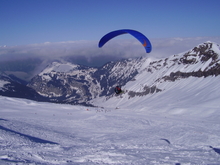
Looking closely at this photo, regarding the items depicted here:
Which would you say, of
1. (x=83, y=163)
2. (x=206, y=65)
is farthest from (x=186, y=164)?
(x=206, y=65)

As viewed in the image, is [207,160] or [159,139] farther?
[159,139]

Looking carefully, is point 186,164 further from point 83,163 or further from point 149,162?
point 83,163

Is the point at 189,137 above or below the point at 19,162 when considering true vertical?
below

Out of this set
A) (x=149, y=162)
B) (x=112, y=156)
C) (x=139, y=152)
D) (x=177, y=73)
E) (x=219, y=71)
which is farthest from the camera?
(x=177, y=73)

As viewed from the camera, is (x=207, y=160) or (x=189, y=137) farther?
(x=189, y=137)

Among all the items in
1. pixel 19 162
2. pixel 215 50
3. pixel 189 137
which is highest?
pixel 215 50

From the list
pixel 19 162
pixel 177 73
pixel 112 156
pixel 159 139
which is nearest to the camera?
pixel 19 162

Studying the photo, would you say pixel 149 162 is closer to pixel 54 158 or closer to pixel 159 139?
pixel 54 158

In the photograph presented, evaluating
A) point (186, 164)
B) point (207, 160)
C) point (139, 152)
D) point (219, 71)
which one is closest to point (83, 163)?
point (139, 152)

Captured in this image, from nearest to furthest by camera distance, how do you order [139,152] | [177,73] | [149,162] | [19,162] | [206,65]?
[19,162] < [149,162] < [139,152] < [206,65] < [177,73]
